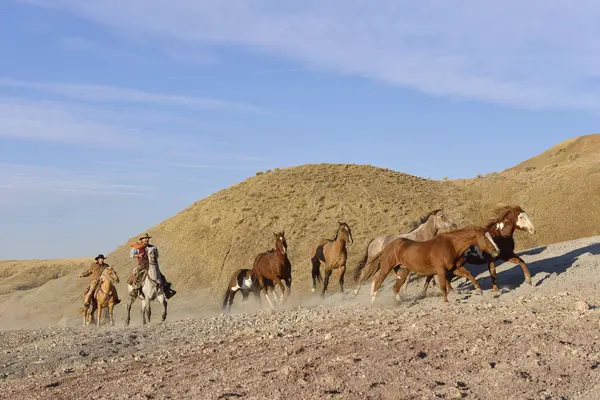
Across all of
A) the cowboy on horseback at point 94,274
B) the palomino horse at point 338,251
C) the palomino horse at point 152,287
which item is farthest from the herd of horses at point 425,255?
the cowboy on horseback at point 94,274

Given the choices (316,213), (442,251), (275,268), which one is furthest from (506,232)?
(316,213)

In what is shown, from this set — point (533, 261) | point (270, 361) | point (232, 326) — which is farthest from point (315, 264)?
point (270, 361)

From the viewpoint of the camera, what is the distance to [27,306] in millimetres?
47469

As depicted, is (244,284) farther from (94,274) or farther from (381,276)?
(381,276)

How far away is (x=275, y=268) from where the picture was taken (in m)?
24.8

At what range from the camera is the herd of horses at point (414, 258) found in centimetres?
1800

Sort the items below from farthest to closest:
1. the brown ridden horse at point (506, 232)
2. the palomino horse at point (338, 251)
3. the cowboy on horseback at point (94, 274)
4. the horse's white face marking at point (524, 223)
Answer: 1. the cowboy on horseback at point (94, 274)
2. the palomino horse at point (338, 251)
3. the horse's white face marking at point (524, 223)
4. the brown ridden horse at point (506, 232)

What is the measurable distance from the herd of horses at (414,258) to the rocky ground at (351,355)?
0.89 meters

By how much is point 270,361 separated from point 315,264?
1757 cm

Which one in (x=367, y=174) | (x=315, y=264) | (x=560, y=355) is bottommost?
(x=560, y=355)

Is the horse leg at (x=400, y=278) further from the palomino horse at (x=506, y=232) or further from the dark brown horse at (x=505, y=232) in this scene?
the palomino horse at (x=506, y=232)

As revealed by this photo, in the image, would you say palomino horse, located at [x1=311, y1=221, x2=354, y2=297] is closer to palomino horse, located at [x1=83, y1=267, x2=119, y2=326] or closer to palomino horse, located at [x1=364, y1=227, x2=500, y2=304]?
palomino horse, located at [x1=364, y1=227, x2=500, y2=304]

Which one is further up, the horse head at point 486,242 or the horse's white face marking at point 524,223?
the horse's white face marking at point 524,223

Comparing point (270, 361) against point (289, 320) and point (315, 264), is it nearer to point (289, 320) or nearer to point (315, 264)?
point (289, 320)
